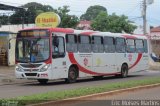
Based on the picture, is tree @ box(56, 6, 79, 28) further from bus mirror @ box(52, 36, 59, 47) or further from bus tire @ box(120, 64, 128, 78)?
bus mirror @ box(52, 36, 59, 47)

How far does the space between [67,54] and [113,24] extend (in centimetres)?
3837

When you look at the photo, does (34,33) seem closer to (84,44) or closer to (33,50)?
(33,50)

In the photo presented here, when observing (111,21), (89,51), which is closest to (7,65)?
(89,51)

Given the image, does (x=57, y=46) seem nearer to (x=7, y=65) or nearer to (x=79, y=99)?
(x=79, y=99)

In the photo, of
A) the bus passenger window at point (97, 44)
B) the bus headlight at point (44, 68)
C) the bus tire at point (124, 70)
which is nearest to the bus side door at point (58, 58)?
the bus headlight at point (44, 68)

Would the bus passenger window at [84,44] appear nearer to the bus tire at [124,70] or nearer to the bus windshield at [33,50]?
the bus windshield at [33,50]

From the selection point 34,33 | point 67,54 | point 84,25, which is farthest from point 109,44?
point 84,25

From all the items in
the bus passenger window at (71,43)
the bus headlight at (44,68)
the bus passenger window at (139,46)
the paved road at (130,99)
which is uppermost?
the bus passenger window at (71,43)

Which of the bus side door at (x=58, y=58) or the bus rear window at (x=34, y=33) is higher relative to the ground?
the bus rear window at (x=34, y=33)

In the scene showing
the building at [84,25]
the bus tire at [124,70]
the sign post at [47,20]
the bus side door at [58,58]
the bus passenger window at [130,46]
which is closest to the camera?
the bus side door at [58,58]

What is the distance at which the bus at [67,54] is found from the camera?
24125 millimetres

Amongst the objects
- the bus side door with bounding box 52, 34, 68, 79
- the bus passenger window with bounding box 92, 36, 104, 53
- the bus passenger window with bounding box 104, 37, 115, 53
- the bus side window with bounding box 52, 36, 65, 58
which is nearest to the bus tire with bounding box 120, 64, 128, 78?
the bus passenger window with bounding box 104, 37, 115, 53

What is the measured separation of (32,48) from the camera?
80.2 ft

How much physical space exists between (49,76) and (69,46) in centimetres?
236
